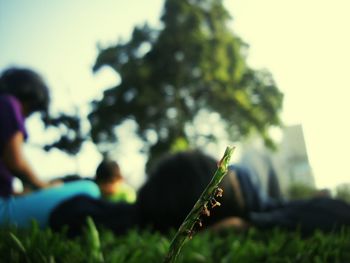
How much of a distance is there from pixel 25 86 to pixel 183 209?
72.0 inches

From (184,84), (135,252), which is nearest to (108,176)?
(135,252)

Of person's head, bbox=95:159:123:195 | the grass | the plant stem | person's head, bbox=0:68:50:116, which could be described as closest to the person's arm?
person's head, bbox=0:68:50:116

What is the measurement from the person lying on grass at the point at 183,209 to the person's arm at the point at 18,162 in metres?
0.58

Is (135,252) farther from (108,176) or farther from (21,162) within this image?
(108,176)

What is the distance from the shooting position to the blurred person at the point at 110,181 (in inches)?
208

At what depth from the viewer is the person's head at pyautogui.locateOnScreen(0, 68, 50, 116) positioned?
328 cm

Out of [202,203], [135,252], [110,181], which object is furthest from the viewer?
[110,181]

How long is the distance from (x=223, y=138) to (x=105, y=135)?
7.29 metres

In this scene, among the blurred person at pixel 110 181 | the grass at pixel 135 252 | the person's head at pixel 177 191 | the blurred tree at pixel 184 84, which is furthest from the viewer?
the blurred tree at pixel 184 84

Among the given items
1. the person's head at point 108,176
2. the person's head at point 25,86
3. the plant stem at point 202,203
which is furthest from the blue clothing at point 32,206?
the person's head at point 108,176

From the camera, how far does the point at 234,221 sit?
225 cm

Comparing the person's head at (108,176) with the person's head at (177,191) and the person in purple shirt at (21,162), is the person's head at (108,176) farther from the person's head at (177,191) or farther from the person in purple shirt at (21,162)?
the person's head at (177,191)

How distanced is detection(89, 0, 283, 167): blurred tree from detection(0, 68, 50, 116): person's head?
715 inches

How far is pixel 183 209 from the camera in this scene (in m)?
2.35
